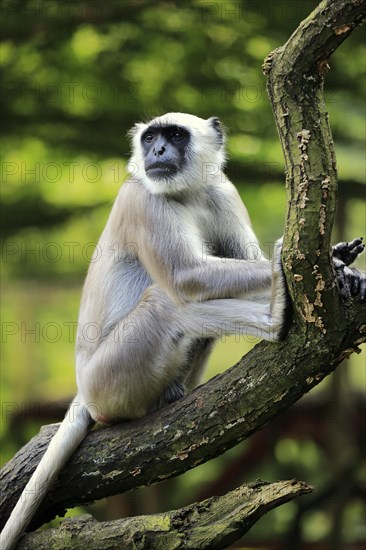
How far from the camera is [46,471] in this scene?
5090 millimetres

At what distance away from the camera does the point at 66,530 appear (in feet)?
16.1

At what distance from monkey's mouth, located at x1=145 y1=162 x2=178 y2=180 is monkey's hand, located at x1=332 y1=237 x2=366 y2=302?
1451 mm

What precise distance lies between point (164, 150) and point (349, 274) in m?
1.77

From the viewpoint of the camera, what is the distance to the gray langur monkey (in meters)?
4.77

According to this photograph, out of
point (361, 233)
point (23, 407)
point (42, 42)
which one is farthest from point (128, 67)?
point (23, 407)

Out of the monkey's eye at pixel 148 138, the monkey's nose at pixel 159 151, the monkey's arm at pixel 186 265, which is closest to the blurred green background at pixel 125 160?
the monkey's eye at pixel 148 138

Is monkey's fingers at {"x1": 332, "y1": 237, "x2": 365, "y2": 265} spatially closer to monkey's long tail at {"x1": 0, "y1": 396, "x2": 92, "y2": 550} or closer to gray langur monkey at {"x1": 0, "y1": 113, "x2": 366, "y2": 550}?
gray langur monkey at {"x1": 0, "y1": 113, "x2": 366, "y2": 550}

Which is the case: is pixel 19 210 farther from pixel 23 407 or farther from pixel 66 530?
pixel 66 530

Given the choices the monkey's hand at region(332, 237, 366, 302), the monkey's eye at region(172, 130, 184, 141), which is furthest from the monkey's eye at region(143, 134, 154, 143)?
the monkey's hand at region(332, 237, 366, 302)

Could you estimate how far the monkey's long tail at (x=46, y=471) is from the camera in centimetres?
496

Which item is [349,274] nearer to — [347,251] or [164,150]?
[347,251]

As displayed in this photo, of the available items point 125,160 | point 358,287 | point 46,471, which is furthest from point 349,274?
point 125,160

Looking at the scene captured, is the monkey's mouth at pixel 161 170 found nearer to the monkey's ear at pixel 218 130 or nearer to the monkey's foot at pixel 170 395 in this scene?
A: the monkey's ear at pixel 218 130

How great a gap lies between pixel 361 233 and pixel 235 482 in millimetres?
3634
